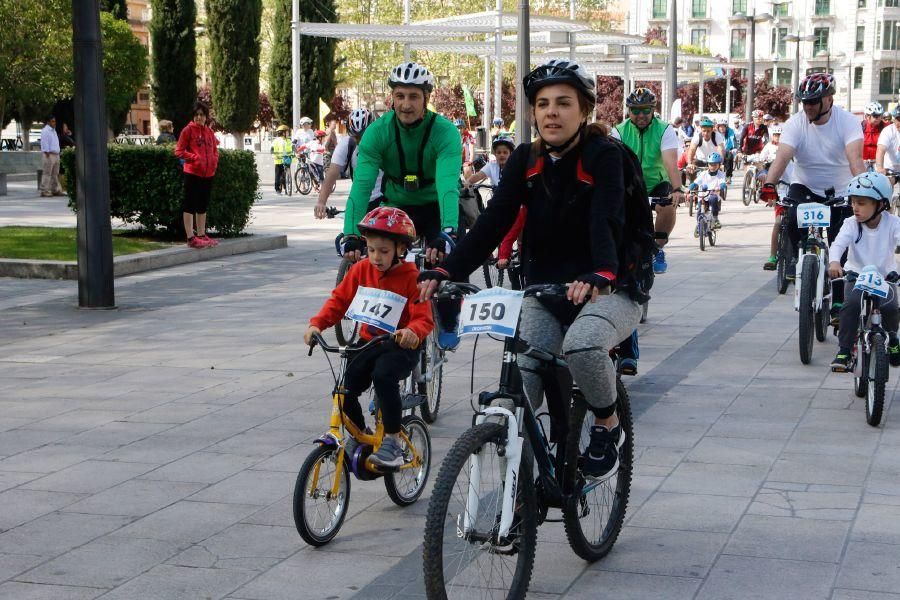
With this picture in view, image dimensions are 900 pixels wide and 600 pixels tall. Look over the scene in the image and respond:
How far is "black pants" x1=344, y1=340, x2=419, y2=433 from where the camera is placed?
5.25 metres

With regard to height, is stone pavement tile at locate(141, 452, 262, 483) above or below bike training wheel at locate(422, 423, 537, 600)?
below

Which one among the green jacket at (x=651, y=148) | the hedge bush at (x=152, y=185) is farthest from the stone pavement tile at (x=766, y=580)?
the hedge bush at (x=152, y=185)

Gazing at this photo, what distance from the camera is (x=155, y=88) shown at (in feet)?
154

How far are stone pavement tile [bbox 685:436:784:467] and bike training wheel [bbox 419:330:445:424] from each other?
57.1 inches

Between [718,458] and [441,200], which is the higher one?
[441,200]

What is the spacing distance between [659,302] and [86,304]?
518 centimetres

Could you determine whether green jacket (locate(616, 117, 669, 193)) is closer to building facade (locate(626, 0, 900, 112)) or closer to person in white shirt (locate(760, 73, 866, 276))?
person in white shirt (locate(760, 73, 866, 276))

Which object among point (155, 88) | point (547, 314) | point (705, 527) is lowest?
point (705, 527)

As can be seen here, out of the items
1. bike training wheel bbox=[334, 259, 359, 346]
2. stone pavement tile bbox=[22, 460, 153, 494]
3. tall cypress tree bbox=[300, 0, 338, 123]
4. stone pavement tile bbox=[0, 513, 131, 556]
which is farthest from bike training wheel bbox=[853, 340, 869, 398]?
tall cypress tree bbox=[300, 0, 338, 123]

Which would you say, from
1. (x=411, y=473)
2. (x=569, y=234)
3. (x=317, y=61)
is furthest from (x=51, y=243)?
(x=317, y=61)

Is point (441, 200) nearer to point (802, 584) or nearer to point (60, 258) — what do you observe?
point (802, 584)

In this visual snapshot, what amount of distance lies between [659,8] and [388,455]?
384ft

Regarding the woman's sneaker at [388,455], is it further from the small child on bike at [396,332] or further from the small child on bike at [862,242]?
the small child on bike at [862,242]

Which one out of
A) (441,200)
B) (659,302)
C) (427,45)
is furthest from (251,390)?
(427,45)
